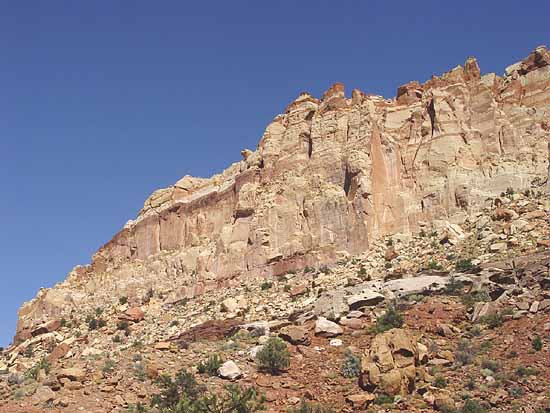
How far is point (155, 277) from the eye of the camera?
5462cm

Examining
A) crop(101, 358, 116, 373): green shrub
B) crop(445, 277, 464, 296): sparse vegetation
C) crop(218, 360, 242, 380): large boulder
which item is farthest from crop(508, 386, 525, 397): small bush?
crop(101, 358, 116, 373): green shrub

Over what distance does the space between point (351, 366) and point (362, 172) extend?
22.0 metres

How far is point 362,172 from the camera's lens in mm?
44656

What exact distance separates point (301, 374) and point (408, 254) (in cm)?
1612

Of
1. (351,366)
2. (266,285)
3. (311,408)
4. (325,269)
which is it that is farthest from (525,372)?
(266,285)

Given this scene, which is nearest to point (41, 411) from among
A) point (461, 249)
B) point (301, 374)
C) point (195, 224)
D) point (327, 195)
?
point (301, 374)

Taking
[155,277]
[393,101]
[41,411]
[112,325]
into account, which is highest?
[393,101]

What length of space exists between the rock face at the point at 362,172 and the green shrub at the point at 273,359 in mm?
17242

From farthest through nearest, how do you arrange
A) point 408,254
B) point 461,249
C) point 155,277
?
point 155,277 → point 408,254 → point 461,249

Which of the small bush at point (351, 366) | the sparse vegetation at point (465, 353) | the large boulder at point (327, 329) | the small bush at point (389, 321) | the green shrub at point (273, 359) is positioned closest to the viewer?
the sparse vegetation at point (465, 353)

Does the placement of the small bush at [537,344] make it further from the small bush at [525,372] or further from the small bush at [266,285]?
the small bush at [266,285]

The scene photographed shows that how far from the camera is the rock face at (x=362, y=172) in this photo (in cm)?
4347

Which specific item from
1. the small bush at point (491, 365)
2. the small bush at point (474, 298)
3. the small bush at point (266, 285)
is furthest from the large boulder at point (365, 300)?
the small bush at point (266, 285)

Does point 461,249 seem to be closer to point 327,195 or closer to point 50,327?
point 327,195
